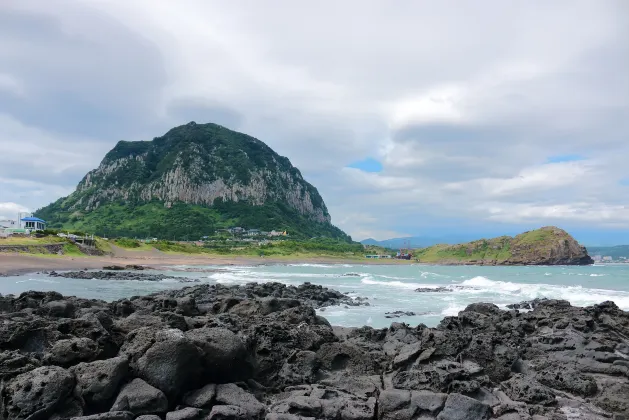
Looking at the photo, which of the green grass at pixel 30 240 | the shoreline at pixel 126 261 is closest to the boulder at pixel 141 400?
the shoreline at pixel 126 261

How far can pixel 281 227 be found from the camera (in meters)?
172

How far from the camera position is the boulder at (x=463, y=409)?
7.32 m

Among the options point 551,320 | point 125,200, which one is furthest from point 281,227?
point 551,320

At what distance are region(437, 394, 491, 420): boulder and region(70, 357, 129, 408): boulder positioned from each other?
5180mm

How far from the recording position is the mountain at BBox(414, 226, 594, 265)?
123938 millimetres

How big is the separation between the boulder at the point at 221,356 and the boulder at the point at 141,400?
84 cm

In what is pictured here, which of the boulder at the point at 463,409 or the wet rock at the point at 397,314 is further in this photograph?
the wet rock at the point at 397,314

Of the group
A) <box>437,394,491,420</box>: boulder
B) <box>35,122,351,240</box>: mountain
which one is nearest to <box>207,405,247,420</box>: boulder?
<box>437,394,491,420</box>: boulder

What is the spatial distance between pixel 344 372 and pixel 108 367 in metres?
4.61

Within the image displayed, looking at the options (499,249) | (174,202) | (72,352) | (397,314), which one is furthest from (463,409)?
(174,202)

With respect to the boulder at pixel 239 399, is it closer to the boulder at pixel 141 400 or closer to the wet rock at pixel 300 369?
the boulder at pixel 141 400

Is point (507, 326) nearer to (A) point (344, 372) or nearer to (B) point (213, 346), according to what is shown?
(A) point (344, 372)

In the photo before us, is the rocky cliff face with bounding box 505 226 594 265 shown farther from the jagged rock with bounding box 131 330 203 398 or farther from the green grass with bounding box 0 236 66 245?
the jagged rock with bounding box 131 330 203 398

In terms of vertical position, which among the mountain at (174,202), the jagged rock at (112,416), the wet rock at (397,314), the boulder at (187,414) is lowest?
the wet rock at (397,314)
